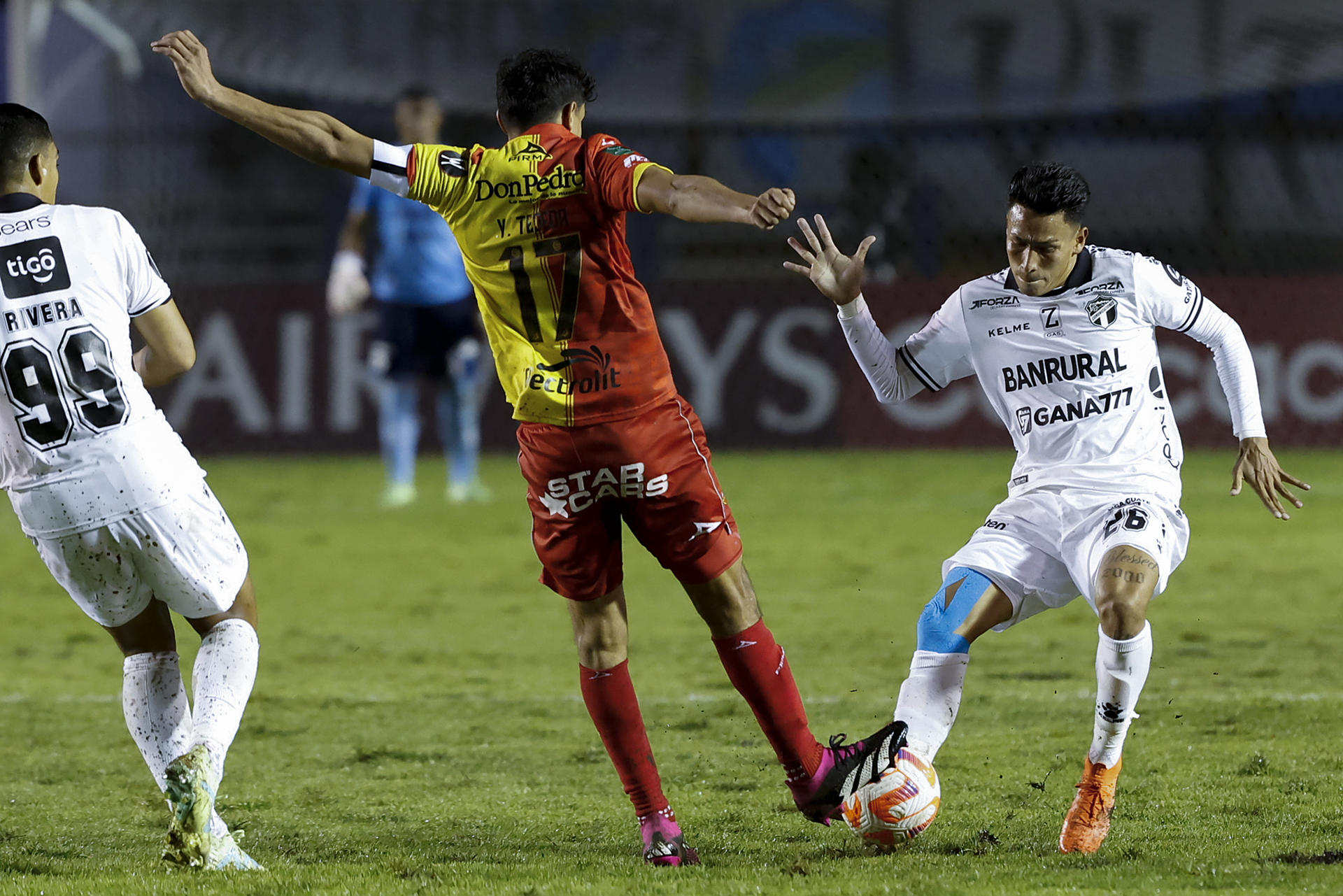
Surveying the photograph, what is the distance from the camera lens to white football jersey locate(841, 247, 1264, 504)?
4121mm

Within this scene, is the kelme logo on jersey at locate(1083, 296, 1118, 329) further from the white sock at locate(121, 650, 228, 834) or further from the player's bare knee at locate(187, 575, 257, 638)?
the white sock at locate(121, 650, 228, 834)

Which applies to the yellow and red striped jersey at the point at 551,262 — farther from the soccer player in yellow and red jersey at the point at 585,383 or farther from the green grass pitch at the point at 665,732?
the green grass pitch at the point at 665,732

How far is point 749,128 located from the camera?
14.9 m

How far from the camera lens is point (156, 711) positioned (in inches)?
148

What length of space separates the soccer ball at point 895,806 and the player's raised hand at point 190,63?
2.15 meters

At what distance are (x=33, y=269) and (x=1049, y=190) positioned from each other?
7.78 feet

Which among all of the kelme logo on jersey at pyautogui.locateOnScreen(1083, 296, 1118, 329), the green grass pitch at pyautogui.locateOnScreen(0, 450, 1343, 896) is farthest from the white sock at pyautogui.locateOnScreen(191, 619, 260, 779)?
the kelme logo on jersey at pyautogui.locateOnScreen(1083, 296, 1118, 329)

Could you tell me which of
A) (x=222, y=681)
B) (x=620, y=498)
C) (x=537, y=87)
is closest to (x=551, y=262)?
(x=537, y=87)

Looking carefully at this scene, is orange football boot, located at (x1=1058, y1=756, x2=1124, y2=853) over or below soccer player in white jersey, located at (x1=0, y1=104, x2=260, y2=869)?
below

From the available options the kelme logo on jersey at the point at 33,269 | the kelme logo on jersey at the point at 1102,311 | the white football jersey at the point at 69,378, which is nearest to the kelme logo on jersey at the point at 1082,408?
the kelme logo on jersey at the point at 1102,311

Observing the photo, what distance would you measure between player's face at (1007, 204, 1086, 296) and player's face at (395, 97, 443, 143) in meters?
5.98

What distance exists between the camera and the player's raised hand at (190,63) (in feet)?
12.0

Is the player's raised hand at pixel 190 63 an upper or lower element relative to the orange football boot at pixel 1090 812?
upper

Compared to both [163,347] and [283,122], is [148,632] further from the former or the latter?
[283,122]
